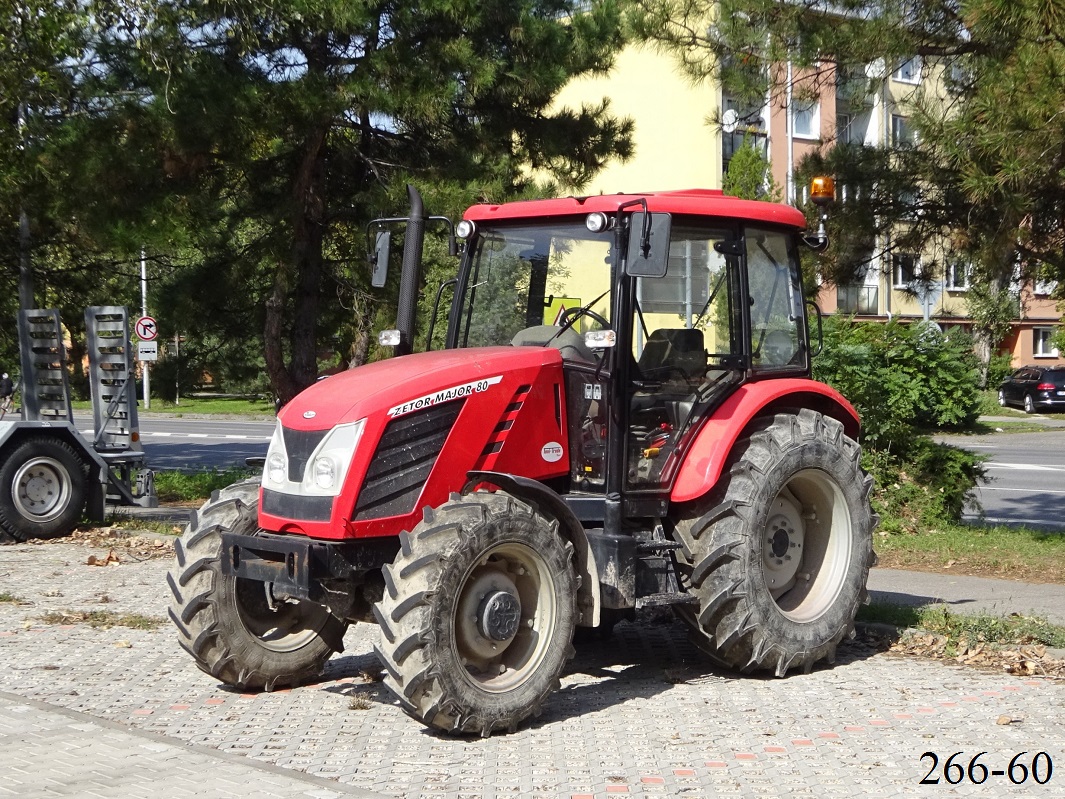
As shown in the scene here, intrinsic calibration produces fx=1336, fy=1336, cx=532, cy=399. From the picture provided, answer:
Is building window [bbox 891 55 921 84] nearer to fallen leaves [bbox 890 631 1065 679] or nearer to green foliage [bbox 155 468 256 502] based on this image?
fallen leaves [bbox 890 631 1065 679]

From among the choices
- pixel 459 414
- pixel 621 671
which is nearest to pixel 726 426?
pixel 621 671

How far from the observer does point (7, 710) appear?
7016 millimetres

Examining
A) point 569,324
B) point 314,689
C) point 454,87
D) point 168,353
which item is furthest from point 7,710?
point 168,353

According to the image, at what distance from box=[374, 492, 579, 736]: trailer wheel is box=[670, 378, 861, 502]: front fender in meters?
1.07

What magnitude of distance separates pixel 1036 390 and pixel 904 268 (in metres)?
31.3

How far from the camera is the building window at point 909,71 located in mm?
11469

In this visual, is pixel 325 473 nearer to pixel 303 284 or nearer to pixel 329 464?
pixel 329 464

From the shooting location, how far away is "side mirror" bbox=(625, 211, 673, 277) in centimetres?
688

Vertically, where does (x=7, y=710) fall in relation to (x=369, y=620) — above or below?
below

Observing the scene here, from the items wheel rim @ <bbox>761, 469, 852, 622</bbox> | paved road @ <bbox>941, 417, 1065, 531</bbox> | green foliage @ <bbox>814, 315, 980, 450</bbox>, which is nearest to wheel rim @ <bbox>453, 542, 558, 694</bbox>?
wheel rim @ <bbox>761, 469, 852, 622</bbox>

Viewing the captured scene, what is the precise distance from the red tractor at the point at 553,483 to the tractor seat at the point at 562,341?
0.02 m

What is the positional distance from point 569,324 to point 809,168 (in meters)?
6.15

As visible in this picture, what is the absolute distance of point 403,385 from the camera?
6672mm

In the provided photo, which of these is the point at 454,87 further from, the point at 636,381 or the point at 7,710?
the point at 7,710
